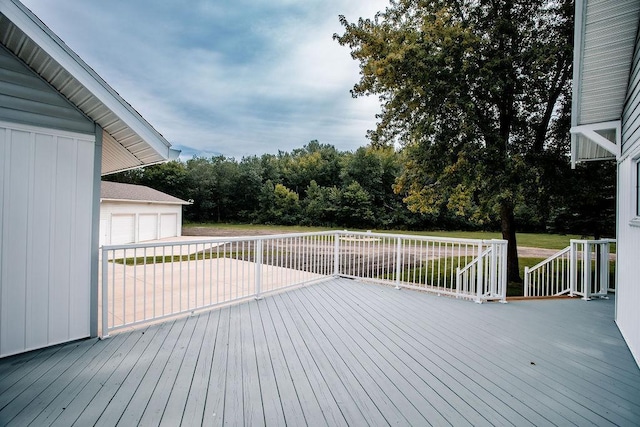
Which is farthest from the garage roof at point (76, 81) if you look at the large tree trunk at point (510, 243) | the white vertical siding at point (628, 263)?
the large tree trunk at point (510, 243)

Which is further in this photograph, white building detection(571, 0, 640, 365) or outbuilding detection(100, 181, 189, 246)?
outbuilding detection(100, 181, 189, 246)

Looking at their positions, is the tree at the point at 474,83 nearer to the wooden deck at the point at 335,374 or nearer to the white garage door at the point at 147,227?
the wooden deck at the point at 335,374

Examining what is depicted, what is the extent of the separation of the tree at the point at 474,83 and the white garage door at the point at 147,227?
1430 centimetres

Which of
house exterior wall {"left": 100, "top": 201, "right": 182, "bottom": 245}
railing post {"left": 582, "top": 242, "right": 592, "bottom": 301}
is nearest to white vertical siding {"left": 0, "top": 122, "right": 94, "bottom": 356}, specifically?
railing post {"left": 582, "top": 242, "right": 592, "bottom": 301}

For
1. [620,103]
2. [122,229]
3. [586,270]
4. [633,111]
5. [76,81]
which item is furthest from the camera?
[122,229]

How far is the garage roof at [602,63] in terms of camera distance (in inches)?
115

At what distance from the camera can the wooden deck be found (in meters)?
1.96

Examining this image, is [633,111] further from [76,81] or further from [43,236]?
[43,236]

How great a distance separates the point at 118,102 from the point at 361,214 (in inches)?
1020

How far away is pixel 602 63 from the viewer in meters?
3.35

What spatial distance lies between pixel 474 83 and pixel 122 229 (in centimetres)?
1665

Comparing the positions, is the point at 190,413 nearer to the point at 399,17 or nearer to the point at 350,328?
the point at 350,328

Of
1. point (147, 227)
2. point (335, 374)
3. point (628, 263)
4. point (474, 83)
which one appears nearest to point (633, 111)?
point (628, 263)

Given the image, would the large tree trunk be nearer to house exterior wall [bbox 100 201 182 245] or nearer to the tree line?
the tree line
